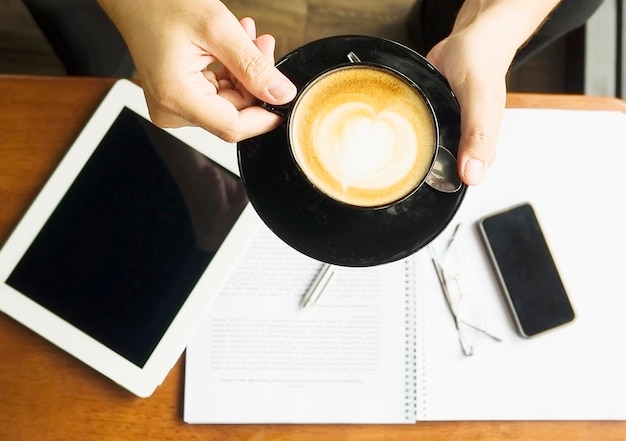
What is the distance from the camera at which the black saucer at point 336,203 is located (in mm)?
585

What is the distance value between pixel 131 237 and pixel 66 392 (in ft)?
0.68

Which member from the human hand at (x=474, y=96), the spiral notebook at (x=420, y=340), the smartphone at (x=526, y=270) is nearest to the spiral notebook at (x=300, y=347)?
the spiral notebook at (x=420, y=340)

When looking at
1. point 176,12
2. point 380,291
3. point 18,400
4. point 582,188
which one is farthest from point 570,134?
point 18,400

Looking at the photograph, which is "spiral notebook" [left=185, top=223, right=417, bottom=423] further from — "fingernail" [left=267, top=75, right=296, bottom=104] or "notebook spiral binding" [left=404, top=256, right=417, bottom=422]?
"fingernail" [left=267, top=75, right=296, bottom=104]

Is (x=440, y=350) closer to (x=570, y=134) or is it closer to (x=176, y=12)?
(x=570, y=134)

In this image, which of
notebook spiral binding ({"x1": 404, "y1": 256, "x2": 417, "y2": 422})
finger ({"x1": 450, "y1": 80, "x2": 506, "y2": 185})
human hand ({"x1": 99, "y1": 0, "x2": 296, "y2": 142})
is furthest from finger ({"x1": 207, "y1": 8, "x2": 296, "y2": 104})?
notebook spiral binding ({"x1": 404, "y1": 256, "x2": 417, "y2": 422})

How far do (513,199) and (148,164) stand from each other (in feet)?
1.63

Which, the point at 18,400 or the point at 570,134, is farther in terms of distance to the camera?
the point at 570,134

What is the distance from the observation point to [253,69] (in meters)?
0.57

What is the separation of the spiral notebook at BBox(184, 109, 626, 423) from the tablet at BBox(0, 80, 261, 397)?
0.04m

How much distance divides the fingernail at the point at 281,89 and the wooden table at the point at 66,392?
0.32 metres

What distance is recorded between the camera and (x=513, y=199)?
2.68ft

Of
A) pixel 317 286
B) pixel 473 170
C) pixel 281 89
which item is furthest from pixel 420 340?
pixel 281 89

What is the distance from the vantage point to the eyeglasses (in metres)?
0.78
